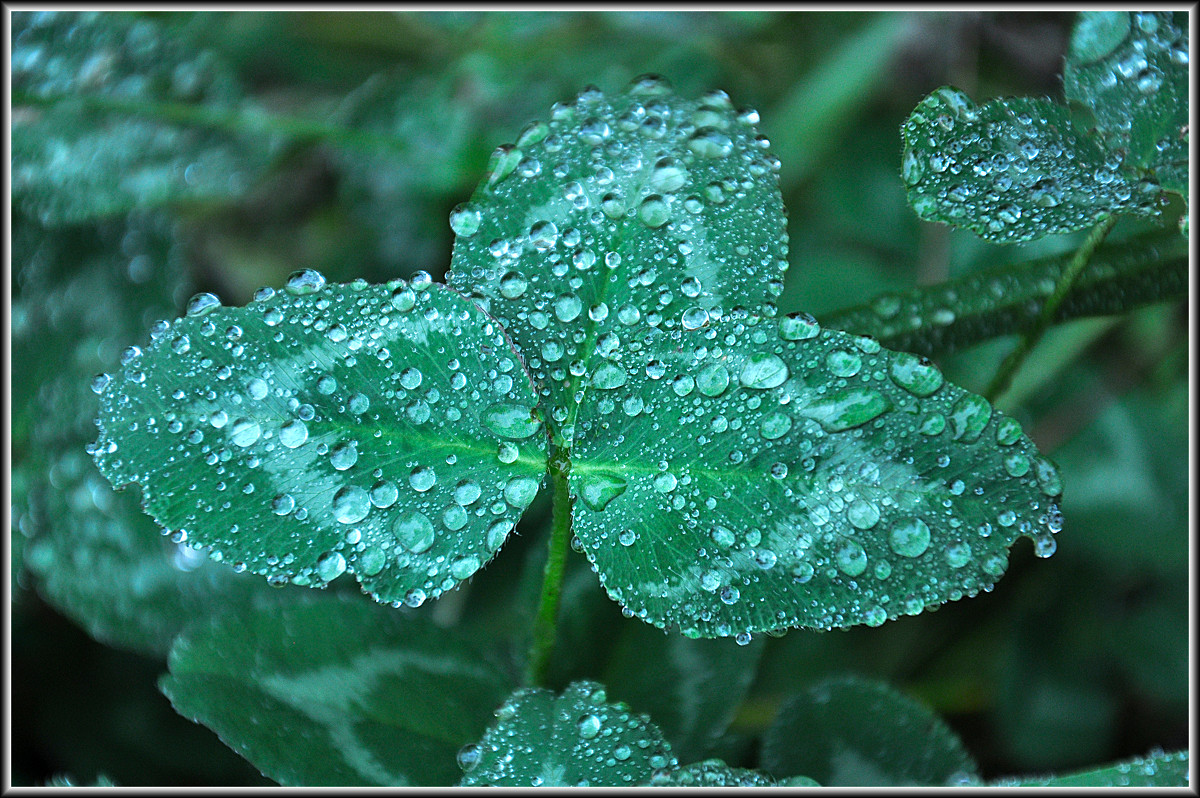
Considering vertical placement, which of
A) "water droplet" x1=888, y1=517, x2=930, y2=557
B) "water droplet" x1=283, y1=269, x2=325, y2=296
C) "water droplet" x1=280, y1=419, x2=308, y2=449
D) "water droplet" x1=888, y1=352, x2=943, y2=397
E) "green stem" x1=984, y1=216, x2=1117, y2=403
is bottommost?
"water droplet" x1=888, y1=517, x2=930, y2=557

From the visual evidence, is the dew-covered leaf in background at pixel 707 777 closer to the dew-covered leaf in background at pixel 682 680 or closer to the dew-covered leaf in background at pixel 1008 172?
the dew-covered leaf in background at pixel 682 680

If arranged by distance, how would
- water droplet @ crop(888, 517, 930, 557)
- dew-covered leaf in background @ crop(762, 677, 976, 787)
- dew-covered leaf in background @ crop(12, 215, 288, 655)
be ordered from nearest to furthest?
1. water droplet @ crop(888, 517, 930, 557)
2. dew-covered leaf in background @ crop(762, 677, 976, 787)
3. dew-covered leaf in background @ crop(12, 215, 288, 655)

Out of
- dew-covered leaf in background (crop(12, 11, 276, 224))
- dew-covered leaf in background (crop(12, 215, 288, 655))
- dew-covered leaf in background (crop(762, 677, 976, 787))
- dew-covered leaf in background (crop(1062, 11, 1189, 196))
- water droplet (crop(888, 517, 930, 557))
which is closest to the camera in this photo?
water droplet (crop(888, 517, 930, 557))

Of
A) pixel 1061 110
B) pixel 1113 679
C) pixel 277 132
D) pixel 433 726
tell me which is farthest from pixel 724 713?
pixel 277 132

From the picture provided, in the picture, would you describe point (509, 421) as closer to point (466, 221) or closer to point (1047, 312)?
point (466, 221)

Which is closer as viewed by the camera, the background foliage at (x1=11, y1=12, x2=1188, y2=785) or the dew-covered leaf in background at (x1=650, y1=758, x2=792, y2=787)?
the dew-covered leaf in background at (x1=650, y1=758, x2=792, y2=787)

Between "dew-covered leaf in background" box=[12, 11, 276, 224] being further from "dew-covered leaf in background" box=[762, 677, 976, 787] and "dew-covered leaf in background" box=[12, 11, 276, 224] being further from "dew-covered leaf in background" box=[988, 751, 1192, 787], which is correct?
"dew-covered leaf in background" box=[988, 751, 1192, 787]

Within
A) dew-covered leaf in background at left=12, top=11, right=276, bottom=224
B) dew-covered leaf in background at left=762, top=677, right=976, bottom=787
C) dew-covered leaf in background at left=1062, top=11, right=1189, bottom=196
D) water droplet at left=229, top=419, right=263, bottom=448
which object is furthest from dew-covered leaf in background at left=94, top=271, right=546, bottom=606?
dew-covered leaf in background at left=12, top=11, right=276, bottom=224
